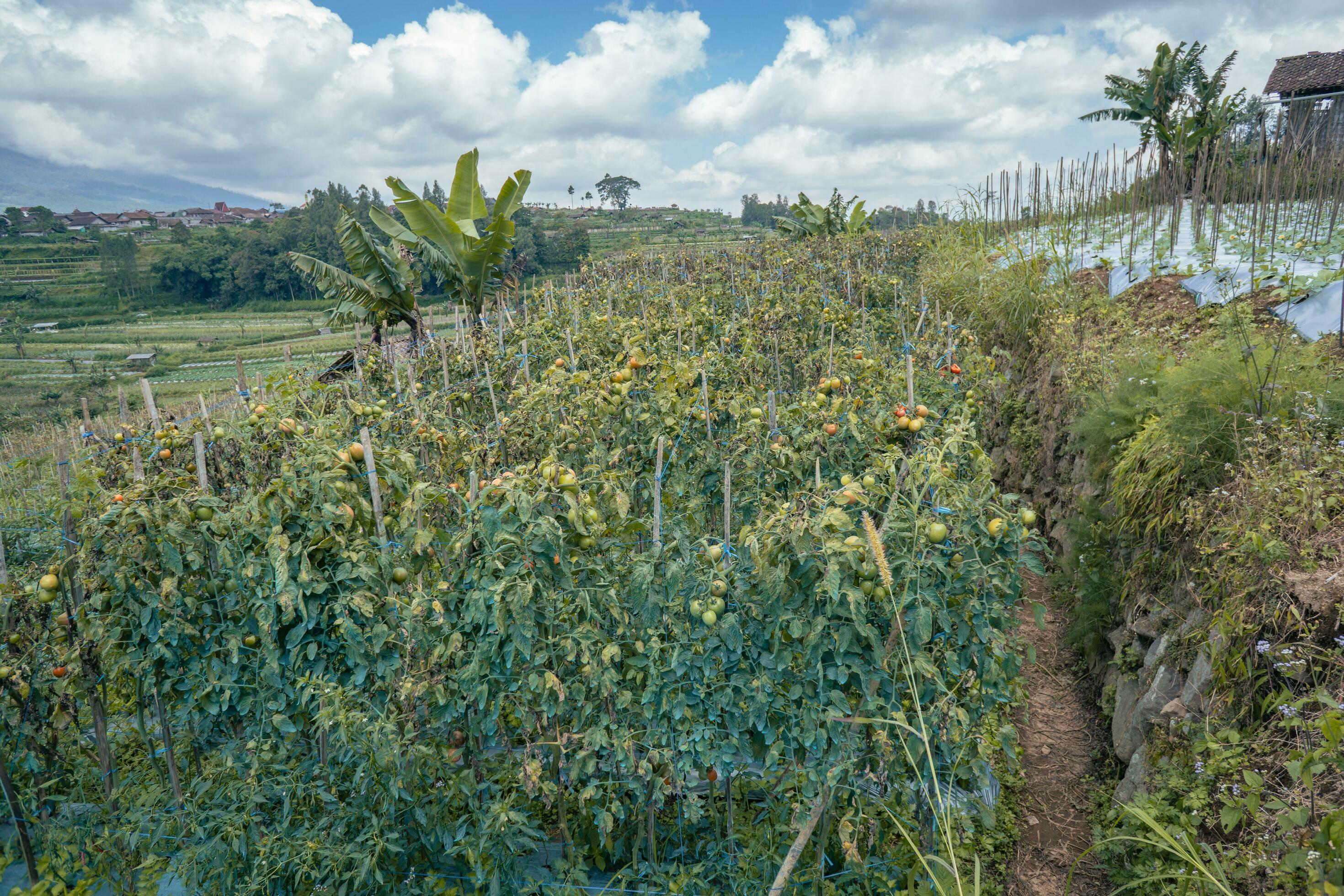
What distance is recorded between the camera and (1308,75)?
54.5 feet

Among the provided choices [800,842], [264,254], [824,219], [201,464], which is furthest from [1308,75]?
[264,254]

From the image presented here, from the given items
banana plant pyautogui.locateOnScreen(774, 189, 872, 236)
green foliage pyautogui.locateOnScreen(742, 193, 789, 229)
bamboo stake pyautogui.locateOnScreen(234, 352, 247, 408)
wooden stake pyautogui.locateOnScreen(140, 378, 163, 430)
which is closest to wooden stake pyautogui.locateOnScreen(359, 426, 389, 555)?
wooden stake pyautogui.locateOnScreen(140, 378, 163, 430)

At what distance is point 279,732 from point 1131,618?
4.88 meters

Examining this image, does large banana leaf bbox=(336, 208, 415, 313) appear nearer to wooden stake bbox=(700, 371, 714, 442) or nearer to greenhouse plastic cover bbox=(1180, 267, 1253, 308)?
wooden stake bbox=(700, 371, 714, 442)

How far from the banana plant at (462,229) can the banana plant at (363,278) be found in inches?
11.8

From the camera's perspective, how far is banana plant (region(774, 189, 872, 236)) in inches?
680

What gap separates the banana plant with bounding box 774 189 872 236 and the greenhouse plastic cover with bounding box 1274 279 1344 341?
39.4 ft

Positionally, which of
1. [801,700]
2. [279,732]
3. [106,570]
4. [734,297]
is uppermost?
[734,297]

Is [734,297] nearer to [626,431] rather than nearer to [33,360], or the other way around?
[626,431]

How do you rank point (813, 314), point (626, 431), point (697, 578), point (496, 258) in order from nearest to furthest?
point (697, 578)
point (626, 431)
point (813, 314)
point (496, 258)

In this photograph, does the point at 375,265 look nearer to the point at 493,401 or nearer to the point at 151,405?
the point at 493,401

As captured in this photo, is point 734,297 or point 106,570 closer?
point 106,570

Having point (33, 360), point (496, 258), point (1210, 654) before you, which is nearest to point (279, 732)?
point (1210, 654)

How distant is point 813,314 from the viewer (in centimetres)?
813
